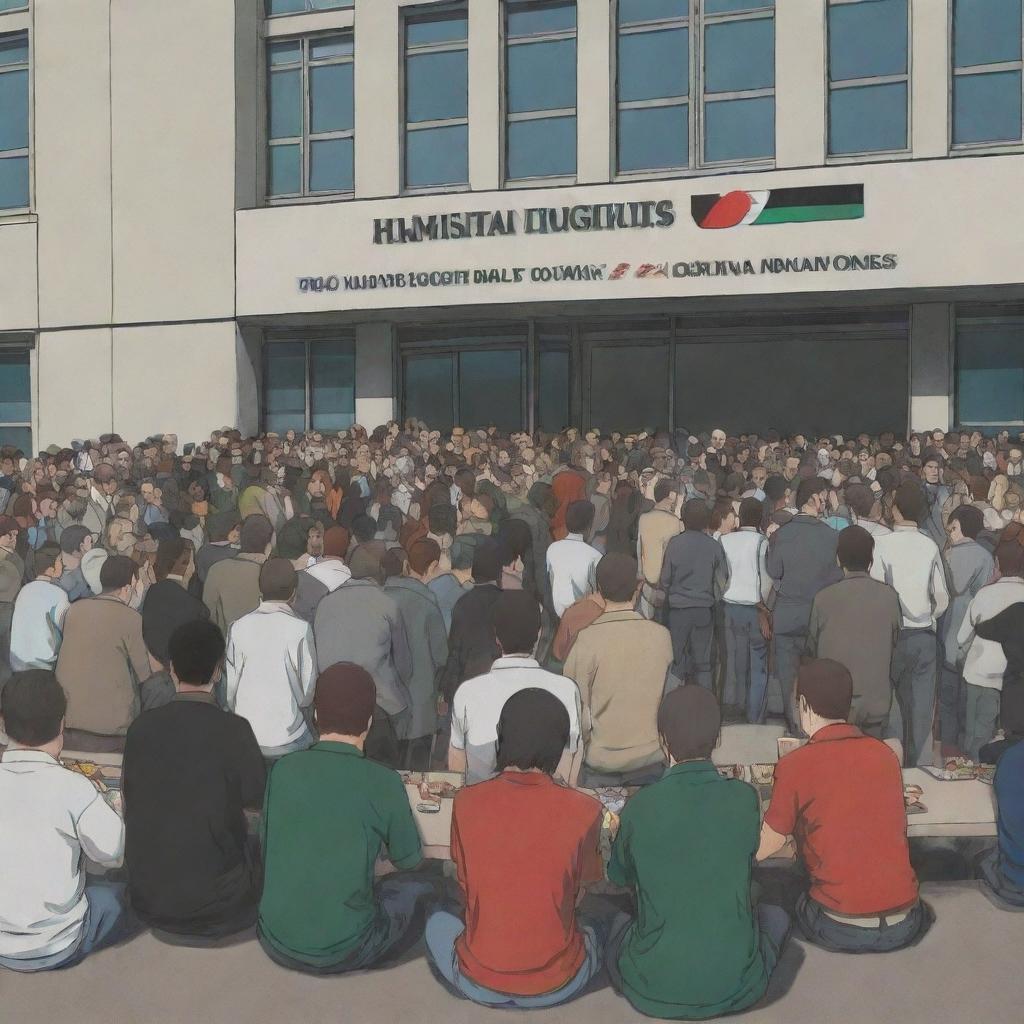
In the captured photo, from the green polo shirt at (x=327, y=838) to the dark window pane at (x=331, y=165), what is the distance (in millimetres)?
22970

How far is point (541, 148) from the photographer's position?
84.3ft

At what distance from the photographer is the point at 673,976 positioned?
16.3ft

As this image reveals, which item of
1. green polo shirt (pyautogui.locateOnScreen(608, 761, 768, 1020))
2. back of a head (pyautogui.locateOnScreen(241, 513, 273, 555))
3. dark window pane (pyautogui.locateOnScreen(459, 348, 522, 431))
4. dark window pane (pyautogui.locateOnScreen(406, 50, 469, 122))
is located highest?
dark window pane (pyautogui.locateOnScreen(406, 50, 469, 122))

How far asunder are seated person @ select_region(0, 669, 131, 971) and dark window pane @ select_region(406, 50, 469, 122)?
22401 mm

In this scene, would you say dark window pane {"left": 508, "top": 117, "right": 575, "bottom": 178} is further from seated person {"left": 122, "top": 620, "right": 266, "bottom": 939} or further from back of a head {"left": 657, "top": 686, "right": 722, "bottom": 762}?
back of a head {"left": 657, "top": 686, "right": 722, "bottom": 762}

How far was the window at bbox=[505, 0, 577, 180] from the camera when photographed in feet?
83.6

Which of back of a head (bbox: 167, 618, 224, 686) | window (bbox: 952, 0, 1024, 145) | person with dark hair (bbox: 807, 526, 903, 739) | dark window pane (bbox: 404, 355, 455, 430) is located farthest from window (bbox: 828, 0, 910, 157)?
back of a head (bbox: 167, 618, 224, 686)

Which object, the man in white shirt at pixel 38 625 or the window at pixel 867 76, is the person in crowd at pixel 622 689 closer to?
the man in white shirt at pixel 38 625

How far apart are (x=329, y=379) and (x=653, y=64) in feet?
28.5

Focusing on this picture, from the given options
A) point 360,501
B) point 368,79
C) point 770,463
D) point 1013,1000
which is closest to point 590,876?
point 1013,1000

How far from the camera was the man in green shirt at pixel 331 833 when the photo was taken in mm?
5199

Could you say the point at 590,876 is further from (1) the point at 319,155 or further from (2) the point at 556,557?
(1) the point at 319,155

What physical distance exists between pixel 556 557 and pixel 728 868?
469 centimetres

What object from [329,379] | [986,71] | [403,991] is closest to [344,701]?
[403,991]
